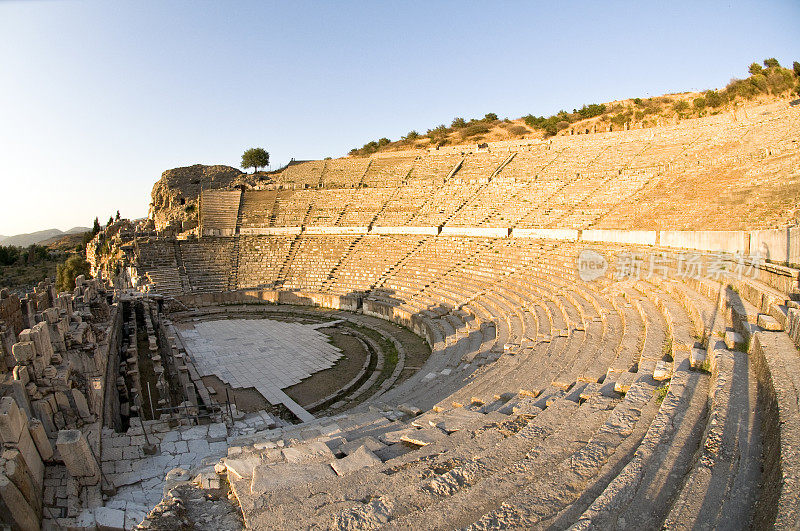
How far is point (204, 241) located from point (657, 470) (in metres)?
24.4

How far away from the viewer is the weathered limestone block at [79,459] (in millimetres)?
5102

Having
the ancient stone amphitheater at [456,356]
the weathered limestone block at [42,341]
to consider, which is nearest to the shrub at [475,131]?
the ancient stone amphitheater at [456,356]

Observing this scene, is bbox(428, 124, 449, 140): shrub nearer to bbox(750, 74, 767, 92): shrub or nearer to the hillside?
the hillside

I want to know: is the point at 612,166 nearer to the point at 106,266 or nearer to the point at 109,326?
the point at 109,326

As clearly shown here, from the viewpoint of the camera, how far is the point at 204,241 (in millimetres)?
23578

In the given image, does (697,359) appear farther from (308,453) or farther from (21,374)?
(21,374)

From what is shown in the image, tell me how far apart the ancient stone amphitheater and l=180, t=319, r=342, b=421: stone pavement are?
0.42 ft

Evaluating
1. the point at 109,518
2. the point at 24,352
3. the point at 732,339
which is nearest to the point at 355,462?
the point at 109,518

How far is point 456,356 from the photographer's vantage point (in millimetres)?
10219

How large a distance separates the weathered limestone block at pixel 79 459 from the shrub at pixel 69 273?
88.2 feet

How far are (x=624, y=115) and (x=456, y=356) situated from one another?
30.2m

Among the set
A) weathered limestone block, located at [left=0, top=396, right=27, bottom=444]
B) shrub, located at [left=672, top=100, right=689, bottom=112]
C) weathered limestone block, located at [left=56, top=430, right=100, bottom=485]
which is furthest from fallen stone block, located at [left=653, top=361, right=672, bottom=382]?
shrub, located at [left=672, top=100, right=689, bottom=112]

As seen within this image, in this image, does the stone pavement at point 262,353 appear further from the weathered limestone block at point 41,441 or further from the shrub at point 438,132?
the shrub at point 438,132

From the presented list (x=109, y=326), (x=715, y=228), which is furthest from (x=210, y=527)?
(x=715, y=228)
